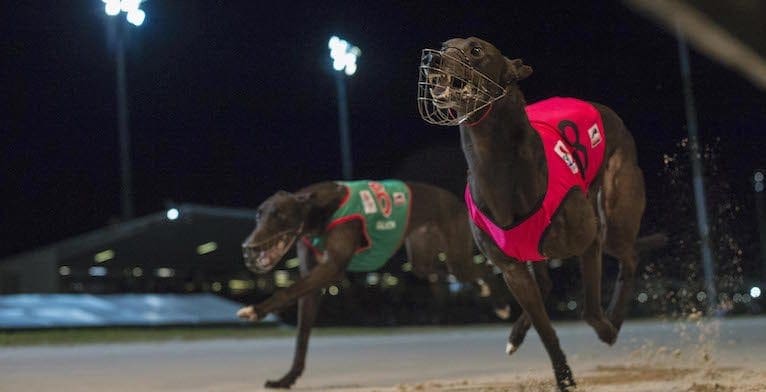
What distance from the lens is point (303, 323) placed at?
475cm

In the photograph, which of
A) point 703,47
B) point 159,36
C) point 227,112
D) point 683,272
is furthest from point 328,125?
point 703,47

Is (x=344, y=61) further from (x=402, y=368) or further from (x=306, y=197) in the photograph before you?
(x=306, y=197)

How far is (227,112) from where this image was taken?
1939cm

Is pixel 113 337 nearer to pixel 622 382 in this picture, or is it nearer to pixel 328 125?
pixel 622 382

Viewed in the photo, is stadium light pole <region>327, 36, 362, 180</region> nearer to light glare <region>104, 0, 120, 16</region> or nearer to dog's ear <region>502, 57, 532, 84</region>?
light glare <region>104, 0, 120, 16</region>

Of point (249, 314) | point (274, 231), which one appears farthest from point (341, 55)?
point (249, 314)

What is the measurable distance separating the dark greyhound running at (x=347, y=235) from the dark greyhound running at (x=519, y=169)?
139 cm

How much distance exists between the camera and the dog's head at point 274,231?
4633 mm

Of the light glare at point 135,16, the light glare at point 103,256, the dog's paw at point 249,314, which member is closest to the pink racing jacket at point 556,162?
the dog's paw at point 249,314

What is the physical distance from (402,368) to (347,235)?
3.95ft

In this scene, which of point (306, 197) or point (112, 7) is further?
point (112, 7)

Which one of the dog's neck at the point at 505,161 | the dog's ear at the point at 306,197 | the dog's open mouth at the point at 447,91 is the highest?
the dog's open mouth at the point at 447,91

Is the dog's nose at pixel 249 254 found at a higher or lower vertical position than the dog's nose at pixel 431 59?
lower

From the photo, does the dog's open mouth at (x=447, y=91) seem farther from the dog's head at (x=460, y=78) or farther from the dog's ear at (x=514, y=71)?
the dog's ear at (x=514, y=71)
